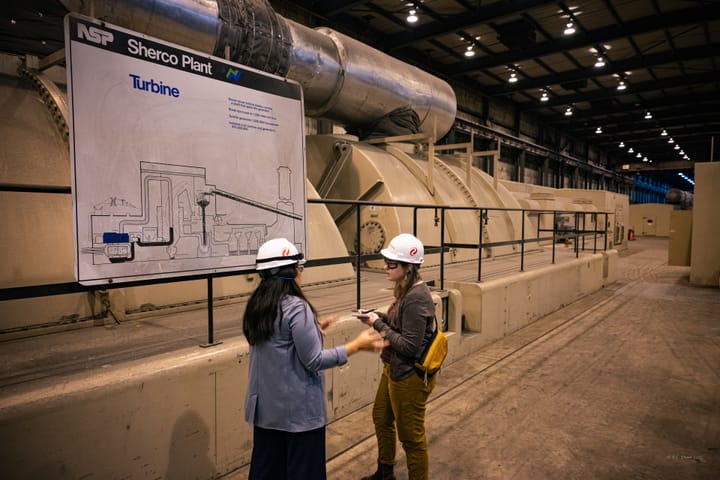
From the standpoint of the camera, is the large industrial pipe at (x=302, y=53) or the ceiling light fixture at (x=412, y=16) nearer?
the large industrial pipe at (x=302, y=53)

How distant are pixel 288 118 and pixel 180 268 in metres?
1.21

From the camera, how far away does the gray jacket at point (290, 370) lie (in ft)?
5.86

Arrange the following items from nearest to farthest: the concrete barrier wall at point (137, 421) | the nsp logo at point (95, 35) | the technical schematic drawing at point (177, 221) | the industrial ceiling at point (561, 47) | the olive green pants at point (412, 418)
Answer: the concrete barrier wall at point (137, 421) → the nsp logo at point (95, 35) → the technical schematic drawing at point (177, 221) → the olive green pants at point (412, 418) → the industrial ceiling at point (561, 47)

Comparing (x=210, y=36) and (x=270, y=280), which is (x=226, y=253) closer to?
(x=270, y=280)

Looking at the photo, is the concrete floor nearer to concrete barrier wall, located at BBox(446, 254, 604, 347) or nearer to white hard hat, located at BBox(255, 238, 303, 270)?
concrete barrier wall, located at BBox(446, 254, 604, 347)

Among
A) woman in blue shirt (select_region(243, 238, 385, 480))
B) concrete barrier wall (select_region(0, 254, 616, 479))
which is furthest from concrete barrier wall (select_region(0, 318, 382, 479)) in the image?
woman in blue shirt (select_region(243, 238, 385, 480))

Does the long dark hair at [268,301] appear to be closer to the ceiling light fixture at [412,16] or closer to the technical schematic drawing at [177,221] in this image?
the technical schematic drawing at [177,221]

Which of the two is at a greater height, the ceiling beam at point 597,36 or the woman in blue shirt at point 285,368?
the ceiling beam at point 597,36

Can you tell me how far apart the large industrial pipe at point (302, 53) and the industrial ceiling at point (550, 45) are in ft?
2.35

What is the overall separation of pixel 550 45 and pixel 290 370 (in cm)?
1373

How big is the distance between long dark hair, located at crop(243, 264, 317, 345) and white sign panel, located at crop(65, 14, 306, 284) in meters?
0.83

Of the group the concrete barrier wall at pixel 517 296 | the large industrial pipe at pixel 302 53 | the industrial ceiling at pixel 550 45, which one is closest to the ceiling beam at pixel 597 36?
the industrial ceiling at pixel 550 45

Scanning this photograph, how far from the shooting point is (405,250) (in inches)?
97.3

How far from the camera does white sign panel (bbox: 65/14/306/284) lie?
6.86 ft
